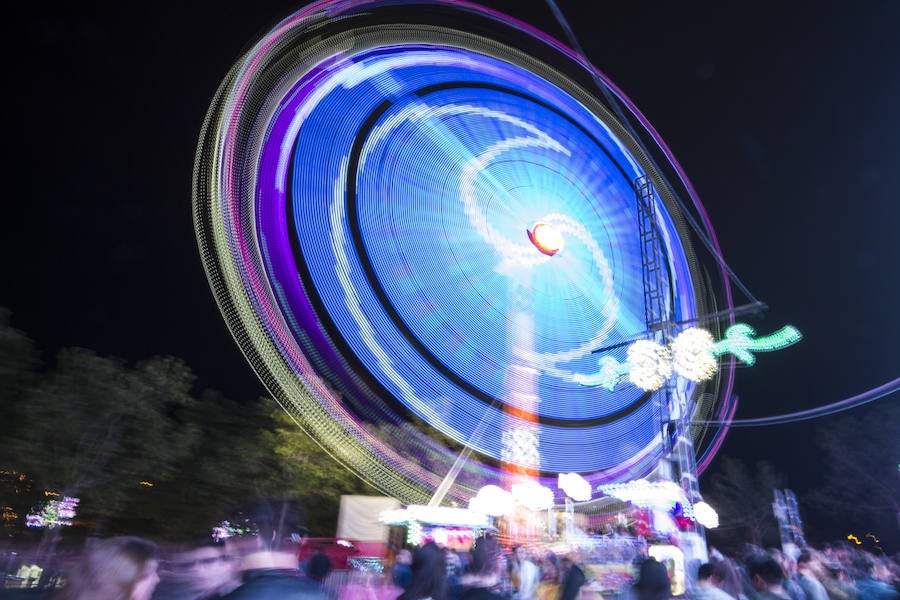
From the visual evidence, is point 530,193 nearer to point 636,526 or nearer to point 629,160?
point 629,160

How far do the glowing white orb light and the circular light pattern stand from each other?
22.1 inches

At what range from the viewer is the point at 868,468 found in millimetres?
33156

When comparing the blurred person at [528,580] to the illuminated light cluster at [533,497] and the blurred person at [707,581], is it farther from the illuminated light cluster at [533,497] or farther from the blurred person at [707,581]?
the illuminated light cluster at [533,497]

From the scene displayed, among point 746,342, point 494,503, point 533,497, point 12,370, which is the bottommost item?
point 494,503

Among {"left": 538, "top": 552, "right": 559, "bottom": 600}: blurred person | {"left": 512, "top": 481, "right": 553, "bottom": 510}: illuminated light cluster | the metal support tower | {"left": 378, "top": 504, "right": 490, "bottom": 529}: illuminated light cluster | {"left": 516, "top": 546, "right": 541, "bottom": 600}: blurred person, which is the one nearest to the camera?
{"left": 516, "top": 546, "right": 541, "bottom": 600}: blurred person

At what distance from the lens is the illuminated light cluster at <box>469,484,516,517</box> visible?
59.5 feet

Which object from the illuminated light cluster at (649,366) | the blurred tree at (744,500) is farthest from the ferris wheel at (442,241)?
the blurred tree at (744,500)

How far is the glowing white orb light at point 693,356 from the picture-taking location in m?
15.1

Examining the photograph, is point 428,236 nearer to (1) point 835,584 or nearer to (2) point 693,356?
(2) point 693,356

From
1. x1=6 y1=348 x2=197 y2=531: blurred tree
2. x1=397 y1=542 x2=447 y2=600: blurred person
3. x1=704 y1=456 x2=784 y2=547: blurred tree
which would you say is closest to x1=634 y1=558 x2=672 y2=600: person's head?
x1=397 y1=542 x2=447 y2=600: blurred person

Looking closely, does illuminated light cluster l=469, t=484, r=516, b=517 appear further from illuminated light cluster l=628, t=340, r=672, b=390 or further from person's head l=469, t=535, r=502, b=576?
person's head l=469, t=535, r=502, b=576

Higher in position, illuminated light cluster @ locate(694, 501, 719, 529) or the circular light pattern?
the circular light pattern

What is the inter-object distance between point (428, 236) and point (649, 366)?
668 centimetres

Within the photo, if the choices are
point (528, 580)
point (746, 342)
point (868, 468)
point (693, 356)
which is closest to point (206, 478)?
point (528, 580)
